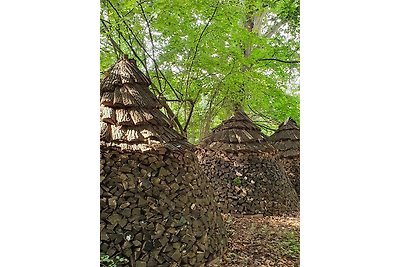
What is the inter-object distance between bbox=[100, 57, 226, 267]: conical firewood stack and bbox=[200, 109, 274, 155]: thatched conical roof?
164 cm

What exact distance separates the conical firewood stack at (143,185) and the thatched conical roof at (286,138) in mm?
2634

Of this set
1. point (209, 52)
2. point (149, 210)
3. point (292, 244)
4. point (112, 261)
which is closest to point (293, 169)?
point (292, 244)

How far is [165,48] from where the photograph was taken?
4023 mm

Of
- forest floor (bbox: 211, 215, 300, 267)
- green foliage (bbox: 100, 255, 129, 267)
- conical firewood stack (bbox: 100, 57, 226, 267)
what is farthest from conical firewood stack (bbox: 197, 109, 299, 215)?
green foliage (bbox: 100, 255, 129, 267)

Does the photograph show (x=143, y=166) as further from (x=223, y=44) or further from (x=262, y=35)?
(x=262, y=35)

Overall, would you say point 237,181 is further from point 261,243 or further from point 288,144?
point 288,144

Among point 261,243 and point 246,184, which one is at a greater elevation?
point 246,184

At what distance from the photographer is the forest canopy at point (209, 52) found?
151 inches

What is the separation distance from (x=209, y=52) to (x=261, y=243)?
1.92 m

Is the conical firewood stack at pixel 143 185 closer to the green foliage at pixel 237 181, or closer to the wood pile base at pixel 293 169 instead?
the green foliage at pixel 237 181

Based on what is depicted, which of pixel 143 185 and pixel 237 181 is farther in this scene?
pixel 237 181

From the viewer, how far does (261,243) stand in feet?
12.0

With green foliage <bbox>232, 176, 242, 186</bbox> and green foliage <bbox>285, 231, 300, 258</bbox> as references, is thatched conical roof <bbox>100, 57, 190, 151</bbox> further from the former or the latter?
green foliage <bbox>232, 176, 242, 186</bbox>

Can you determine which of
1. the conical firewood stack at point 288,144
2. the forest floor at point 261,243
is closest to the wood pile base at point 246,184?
the forest floor at point 261,243
